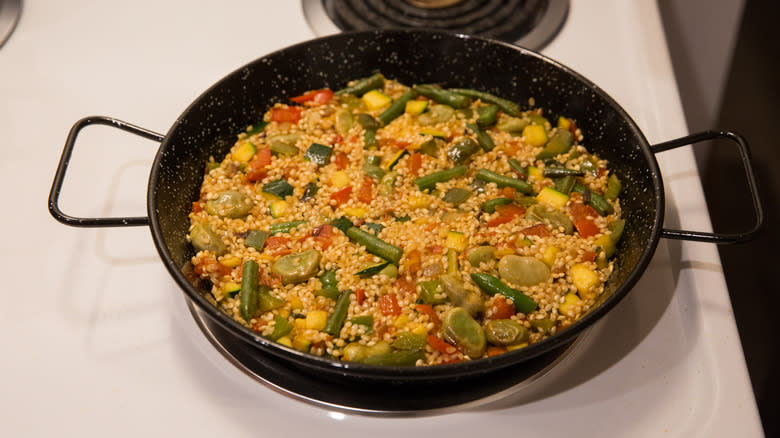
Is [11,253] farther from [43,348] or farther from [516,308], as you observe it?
[516,308]

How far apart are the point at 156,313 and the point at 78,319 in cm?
17

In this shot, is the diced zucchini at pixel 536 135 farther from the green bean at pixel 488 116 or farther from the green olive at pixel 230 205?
the green olive at pixel 230 205

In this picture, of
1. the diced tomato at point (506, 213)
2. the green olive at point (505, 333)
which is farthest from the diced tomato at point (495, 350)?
the diced tomato at point (506, 213)

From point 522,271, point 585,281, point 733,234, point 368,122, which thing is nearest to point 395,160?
point 368,122

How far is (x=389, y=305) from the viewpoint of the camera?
1530mm

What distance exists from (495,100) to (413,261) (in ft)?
1.99

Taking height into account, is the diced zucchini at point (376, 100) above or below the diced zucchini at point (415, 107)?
above

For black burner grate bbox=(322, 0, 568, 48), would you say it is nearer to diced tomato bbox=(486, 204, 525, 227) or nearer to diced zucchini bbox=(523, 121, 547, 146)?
diced zucchini bbox=(523, 121, 547, 146)

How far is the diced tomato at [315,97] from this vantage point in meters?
1.97

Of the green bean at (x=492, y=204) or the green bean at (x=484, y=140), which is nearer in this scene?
the green bean at (x=492, y=204)

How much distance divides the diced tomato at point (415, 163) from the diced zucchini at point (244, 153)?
0.43 metres

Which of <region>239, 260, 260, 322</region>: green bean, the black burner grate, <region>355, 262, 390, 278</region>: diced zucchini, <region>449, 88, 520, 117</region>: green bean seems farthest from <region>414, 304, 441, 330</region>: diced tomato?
the black burner grate

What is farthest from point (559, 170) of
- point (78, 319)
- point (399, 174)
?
point (78, 319)

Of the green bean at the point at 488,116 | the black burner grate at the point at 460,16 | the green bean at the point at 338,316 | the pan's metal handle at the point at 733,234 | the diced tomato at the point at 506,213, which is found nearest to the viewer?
the pan's metal handle at the point at 733,234
